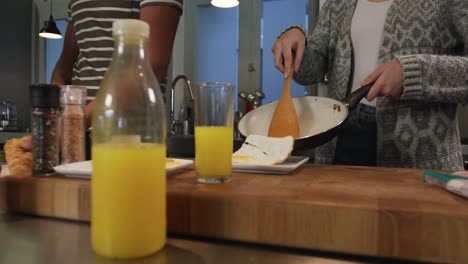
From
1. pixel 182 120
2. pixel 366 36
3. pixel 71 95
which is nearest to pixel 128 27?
pixel 71 95

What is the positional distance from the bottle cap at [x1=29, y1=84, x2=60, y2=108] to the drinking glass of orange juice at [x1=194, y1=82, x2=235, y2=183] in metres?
0.24

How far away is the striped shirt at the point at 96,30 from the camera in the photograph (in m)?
1.04

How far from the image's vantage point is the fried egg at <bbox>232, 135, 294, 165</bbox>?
2.52 ft

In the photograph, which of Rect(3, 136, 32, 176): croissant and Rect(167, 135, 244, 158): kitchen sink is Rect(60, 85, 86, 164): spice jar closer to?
Rect(3, 136, 32, 176): croissant

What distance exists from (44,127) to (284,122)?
549 mm

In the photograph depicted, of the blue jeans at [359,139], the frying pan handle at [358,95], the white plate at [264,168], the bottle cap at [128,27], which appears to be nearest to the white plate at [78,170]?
the white plate at [264,168]

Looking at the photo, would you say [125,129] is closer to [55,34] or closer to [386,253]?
[386,253]

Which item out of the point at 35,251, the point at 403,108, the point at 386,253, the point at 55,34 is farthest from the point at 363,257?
the point at 55,34

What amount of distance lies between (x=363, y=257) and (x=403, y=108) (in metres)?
0.67

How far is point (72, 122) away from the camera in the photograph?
0.72 metres

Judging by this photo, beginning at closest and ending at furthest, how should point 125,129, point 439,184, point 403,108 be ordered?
point 125,129
point 439,184
point 403,108

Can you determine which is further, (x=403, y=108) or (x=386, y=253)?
(x=403, y=108)

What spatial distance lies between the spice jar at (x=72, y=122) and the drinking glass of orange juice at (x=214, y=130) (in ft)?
0.80

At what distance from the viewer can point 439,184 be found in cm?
60
